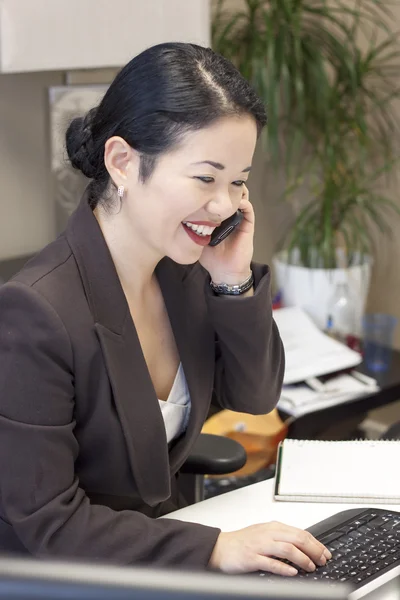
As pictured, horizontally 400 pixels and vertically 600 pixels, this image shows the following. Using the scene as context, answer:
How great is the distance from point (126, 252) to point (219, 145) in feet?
0.79

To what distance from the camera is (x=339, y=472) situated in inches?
55.8

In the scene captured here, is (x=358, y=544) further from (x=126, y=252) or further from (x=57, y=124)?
(x=57, y=124)

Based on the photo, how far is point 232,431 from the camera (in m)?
2.23

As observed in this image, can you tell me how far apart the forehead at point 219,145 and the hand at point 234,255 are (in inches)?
8.6

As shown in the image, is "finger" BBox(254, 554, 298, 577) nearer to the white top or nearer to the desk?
the white top

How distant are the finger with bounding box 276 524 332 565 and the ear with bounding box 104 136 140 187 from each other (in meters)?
0.56

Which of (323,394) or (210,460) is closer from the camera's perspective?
(210,460)

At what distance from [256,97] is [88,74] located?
4.88 feet

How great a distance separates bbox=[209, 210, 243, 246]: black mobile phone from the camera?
143cm

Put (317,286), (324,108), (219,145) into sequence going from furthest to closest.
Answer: (324,108) < (317,286) < (219,145)

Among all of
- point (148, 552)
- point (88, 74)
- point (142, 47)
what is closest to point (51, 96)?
point (88, 74)

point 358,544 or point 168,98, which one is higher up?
point 168,98

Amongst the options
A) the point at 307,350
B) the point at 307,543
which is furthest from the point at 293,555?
the point at 307,350

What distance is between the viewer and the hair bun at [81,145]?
1.36 m
